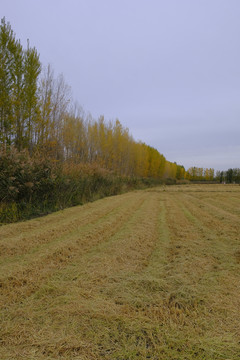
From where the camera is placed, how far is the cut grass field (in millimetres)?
1628

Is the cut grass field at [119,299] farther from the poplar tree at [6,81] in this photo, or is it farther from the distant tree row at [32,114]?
the poplar tree at [6,81]

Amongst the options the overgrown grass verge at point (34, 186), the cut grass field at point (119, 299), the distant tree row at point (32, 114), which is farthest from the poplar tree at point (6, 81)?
the cut grass field at point (119, 299)

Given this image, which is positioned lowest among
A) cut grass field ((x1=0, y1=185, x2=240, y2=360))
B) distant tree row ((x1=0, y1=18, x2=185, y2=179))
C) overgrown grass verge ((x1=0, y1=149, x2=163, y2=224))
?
cut grass field ((x1=0, y1=185, x2=240, y2=360))

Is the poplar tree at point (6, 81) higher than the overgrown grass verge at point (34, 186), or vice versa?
the poplar tree at point (6, 81)

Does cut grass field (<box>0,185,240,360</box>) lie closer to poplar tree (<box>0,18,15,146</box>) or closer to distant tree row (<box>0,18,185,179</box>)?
distant tree row (<box>0,18,185,179</box>)

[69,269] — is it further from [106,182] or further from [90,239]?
[106,182]

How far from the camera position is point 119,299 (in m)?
2.27

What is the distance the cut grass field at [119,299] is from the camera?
1628mm

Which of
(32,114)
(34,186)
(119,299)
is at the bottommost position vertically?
(119,299)

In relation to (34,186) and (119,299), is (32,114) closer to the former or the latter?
(34,186)

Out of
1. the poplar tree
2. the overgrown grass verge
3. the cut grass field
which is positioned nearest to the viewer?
the cut grass field

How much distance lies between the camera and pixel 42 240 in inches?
173

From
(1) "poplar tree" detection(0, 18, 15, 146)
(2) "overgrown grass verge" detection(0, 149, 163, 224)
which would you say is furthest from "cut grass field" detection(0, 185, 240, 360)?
(1) "poplar tree" detection(0, 18, 15, 146)

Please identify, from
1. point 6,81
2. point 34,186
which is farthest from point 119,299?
point 6,81
